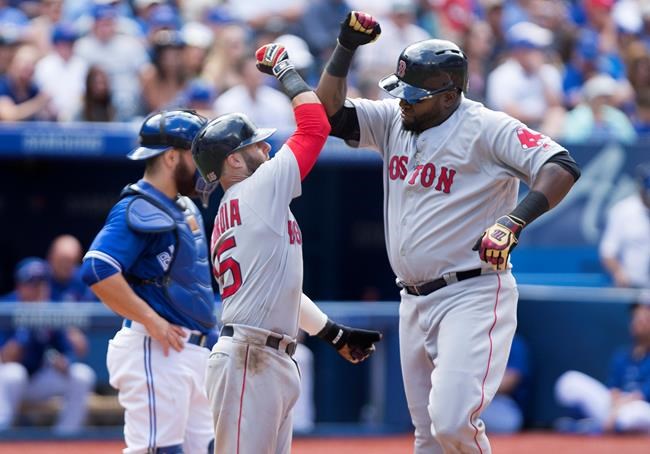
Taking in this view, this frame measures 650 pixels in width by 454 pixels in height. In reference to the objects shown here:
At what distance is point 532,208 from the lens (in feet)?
16.0

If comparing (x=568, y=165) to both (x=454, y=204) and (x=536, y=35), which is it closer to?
(x=454, y=204)

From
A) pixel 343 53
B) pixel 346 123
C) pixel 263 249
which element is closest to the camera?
pixel 263 249

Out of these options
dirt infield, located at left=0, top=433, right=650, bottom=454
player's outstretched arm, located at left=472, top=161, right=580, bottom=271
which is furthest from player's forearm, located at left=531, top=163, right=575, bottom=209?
dirt infield, located at left=0, top=433, right=650, bottom=454

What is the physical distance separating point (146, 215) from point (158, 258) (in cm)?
20

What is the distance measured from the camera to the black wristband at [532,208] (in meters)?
4.87

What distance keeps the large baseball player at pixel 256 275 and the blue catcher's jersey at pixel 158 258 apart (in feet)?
1.85

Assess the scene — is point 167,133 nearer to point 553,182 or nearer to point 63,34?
point 553,182

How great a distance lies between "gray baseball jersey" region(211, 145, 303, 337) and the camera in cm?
483

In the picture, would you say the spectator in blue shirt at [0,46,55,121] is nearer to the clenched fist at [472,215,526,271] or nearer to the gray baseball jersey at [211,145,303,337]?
the gray baseball jersey at [211,145,303,337]

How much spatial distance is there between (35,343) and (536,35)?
Result: 5.21 m

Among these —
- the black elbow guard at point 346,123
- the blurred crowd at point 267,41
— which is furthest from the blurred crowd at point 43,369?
the black elbow guard at point 346,123

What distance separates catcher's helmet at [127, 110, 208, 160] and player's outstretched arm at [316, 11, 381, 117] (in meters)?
0.67

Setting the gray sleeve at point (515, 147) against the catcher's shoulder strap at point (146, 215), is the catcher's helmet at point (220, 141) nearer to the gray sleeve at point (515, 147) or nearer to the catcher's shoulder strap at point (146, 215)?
the catcher's shoulder strap at point (146, 215)

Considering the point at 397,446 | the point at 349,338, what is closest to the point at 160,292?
the point at 349,338
